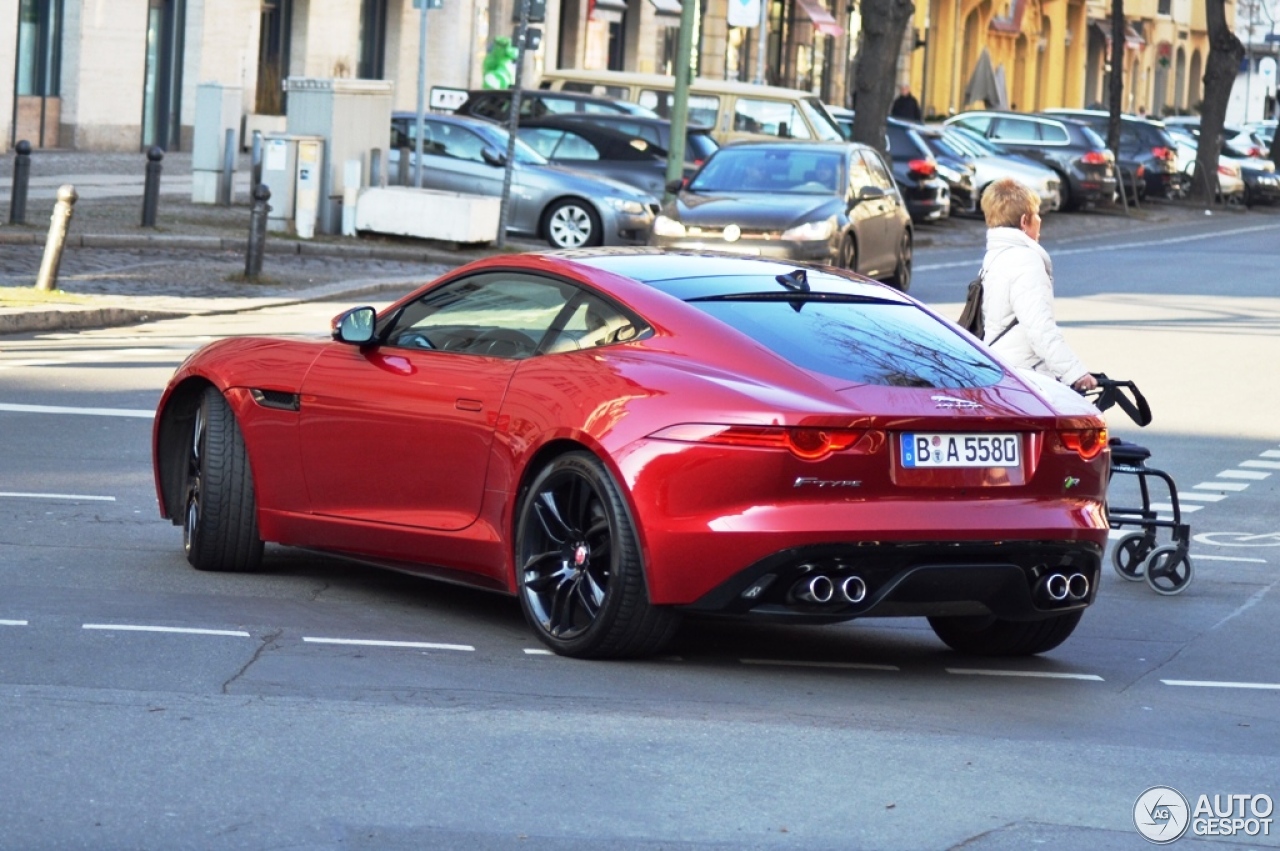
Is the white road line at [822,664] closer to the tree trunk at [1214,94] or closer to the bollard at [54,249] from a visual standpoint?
the bollard at [54,249]

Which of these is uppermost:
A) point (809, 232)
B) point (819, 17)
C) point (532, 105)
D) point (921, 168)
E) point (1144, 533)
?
point (819, 17)

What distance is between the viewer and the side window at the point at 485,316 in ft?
25.9

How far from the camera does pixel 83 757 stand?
5.75 metres

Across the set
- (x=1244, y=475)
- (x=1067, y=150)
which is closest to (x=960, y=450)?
(x=1244, y=475)

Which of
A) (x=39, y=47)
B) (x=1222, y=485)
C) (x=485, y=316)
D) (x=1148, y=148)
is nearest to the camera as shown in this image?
(x=485, y=316)

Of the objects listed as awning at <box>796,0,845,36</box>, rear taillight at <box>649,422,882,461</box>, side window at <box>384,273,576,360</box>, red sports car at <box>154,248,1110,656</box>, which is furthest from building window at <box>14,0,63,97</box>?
awning at <box>796,0,845,36</box>

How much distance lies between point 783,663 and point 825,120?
28130mm

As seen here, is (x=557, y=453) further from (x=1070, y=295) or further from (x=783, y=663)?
(x=1070, y=295)

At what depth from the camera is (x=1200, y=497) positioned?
39.1ft

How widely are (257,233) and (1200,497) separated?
37.1 ft

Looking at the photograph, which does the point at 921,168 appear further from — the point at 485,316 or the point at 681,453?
the point at 681,453

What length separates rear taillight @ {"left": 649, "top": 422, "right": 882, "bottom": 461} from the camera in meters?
6.97

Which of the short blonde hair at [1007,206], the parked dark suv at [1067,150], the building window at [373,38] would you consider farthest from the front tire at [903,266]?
the building window at [373,38]

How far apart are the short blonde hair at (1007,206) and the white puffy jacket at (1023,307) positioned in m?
0.04
